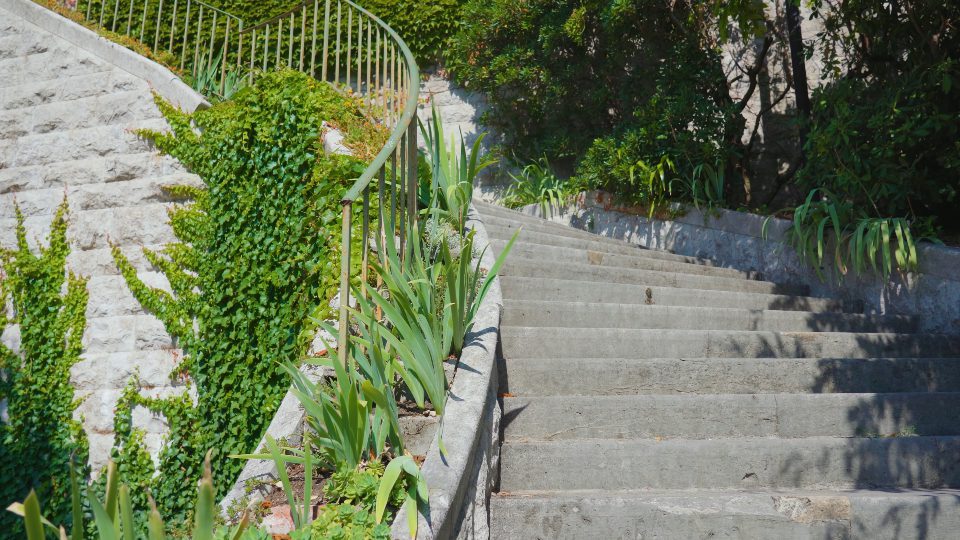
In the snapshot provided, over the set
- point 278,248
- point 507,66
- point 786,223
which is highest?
point 507,66

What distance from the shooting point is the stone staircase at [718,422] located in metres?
2.70

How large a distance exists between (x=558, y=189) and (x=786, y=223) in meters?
2.61

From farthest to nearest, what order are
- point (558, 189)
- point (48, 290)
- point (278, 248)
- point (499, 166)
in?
point (499, 166) → point (558, 189) → point (48, 290) → point (278, 248)

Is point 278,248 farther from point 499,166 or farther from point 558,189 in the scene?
point 499,166

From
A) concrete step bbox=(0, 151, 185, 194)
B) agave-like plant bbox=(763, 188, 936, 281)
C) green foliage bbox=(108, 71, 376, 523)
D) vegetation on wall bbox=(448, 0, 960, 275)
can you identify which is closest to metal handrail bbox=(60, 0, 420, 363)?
green foliage bbox=(108, 71, 376, 523)

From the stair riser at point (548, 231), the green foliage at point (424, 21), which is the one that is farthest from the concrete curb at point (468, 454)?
the green foliage at point (424, 21)

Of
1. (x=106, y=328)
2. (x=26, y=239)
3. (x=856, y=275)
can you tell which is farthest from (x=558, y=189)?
(x=26, y=239)

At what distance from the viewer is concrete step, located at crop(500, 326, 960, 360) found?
12.6 feet

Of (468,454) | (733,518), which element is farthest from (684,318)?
(468,454)

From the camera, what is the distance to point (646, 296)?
4730 millimetres

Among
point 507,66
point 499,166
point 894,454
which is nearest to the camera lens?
point 894,454

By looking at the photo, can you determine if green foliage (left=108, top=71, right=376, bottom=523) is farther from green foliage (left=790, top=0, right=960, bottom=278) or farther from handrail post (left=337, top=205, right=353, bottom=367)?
green foliage (left=790, top=0, right=960, bottom=278)

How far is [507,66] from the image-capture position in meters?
8.06

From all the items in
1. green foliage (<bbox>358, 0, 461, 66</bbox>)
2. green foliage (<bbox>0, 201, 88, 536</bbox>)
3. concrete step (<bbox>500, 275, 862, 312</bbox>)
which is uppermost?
green foliage (<bbox>358, 0, 461, 66</bbox>)
